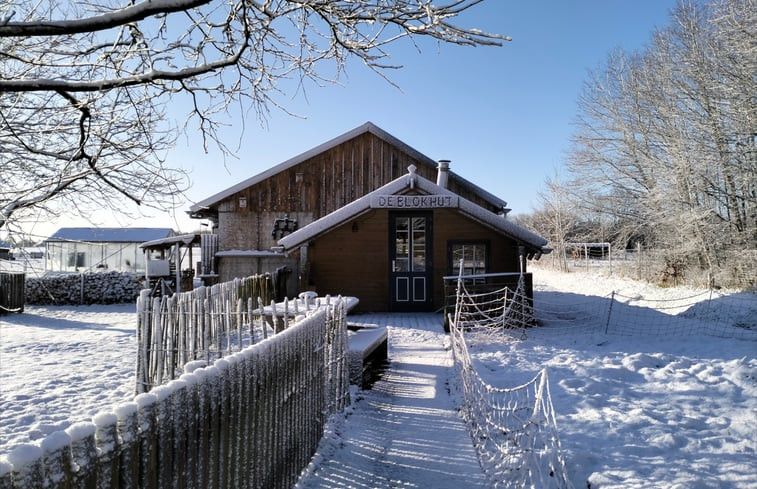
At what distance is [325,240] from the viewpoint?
54.4 feet

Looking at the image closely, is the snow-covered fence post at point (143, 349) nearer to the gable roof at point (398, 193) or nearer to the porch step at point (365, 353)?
the porch step at point (365, 353)

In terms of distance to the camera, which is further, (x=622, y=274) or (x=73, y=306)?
(x=622, y=274)

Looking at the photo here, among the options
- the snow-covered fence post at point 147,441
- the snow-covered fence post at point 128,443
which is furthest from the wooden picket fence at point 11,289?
the snow-covered fence post at point 128,443

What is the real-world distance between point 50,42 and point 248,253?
1445 cm

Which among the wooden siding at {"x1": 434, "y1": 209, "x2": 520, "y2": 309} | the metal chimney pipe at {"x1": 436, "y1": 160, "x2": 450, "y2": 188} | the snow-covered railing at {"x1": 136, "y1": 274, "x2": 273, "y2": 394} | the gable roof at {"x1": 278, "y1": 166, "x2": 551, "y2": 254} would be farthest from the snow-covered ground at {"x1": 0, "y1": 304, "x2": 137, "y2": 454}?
the metal chimney pipe at {"x1": 436, "y1": 160, "x2": 450, "y2": 188}

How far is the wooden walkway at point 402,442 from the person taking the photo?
15.3 feet

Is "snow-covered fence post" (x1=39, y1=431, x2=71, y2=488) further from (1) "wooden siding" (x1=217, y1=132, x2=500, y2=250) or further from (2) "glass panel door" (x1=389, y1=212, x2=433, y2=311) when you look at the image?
(1) "wooden siding" (x1=217, y1=132, x2=500, y2=250)

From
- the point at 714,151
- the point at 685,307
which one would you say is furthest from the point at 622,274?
the point at 685,307

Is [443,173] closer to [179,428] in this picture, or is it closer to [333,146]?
[333,146]

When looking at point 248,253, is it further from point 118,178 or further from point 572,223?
point 572,223

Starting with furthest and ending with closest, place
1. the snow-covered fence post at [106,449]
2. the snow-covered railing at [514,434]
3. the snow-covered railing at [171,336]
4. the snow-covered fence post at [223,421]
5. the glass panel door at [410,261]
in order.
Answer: the glass panel door at [410,261] → the snow-covered railing at [171,336] → the snow-covered railing at [514,434] → the snow-covered fence post at [223,421] → the snow-covered fence post at [106,449]

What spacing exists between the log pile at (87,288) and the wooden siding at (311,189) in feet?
17.0

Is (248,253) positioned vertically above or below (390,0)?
below

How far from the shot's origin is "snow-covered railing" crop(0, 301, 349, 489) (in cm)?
178
